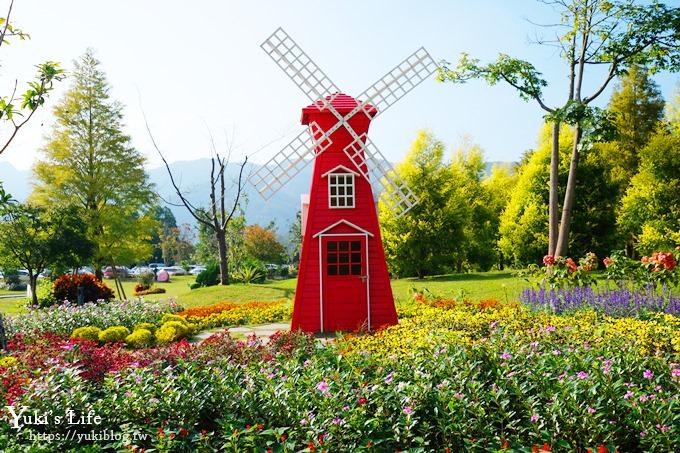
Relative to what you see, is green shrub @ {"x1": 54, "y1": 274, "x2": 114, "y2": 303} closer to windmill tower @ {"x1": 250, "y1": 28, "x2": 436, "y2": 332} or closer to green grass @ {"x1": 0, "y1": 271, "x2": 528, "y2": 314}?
green grass @ {"x1": 0, "y1": 271, "x2": 528, "y2": 314}

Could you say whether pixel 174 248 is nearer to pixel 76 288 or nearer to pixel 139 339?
pixel 76 288

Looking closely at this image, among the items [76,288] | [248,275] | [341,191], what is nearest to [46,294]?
[76,288]

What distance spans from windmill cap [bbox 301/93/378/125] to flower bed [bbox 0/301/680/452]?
5421 mm

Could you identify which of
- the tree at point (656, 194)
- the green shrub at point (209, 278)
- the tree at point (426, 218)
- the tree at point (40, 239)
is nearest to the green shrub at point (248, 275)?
the green shrub at point (209, 278)

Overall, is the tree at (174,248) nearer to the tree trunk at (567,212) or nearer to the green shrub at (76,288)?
the green shrub at (76,288)

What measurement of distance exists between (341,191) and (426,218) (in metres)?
11.3

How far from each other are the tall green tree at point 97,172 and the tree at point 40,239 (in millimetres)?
4830

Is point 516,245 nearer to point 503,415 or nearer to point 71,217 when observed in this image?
point 71,217

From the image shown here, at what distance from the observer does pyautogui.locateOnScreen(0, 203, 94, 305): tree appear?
15844mm

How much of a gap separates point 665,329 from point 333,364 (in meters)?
4.15

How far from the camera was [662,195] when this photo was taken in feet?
65.9

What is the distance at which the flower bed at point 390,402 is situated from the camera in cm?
445

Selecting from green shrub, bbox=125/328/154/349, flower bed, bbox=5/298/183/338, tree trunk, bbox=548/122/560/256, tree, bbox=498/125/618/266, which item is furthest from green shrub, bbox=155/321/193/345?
tree, bbox=498/125/618/266

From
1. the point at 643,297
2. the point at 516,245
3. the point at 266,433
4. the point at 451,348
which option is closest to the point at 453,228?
the point at 516,245
